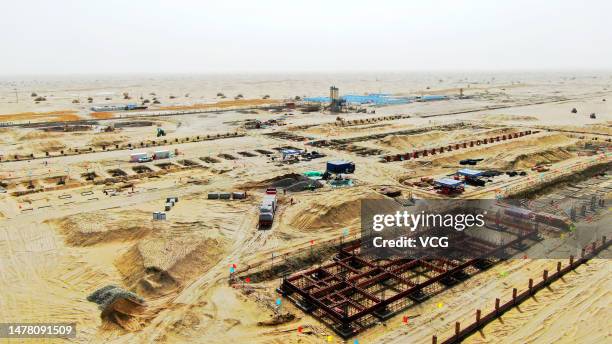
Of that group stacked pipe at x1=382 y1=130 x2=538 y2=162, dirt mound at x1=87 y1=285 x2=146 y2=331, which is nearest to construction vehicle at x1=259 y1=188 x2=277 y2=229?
dirt mound at x1=87 y1=285 x2=146 y2=331

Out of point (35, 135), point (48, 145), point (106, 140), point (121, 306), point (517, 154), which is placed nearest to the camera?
point (121, 306)

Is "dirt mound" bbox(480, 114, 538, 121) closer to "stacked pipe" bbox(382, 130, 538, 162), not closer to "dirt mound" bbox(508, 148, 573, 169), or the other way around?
"stacked pipe" bbox(382, 130, 538, 162)

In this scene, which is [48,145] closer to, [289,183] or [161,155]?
[161,155]

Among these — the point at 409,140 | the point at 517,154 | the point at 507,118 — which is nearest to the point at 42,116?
the point at 409,140

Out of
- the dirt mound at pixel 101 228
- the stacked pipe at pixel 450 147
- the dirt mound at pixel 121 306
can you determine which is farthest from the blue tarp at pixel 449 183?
the dirt mound at pixel 121 306

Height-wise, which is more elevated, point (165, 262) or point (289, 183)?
point (289, 183)
